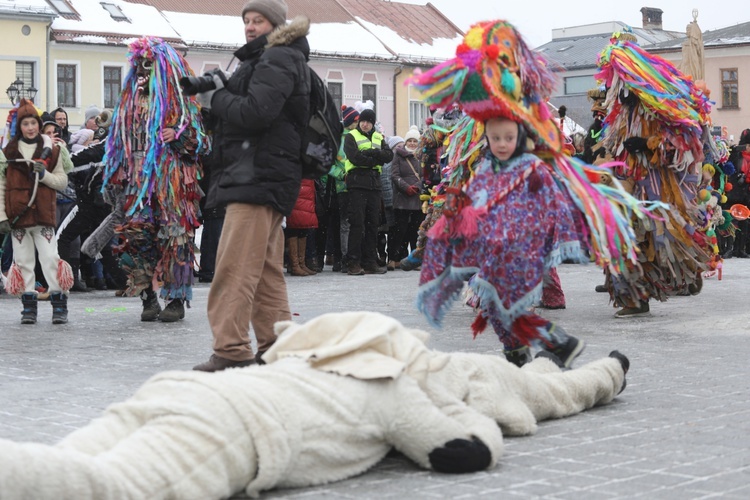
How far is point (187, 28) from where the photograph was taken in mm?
49406

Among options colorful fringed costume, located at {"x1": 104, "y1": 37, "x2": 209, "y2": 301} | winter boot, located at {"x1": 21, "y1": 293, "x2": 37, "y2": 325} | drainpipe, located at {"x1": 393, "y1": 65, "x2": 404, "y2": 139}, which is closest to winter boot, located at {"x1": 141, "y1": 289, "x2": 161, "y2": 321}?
colorful fringed costume, located at {"x1": 104, "y1": 37, "x2": 209, "y2": 301}

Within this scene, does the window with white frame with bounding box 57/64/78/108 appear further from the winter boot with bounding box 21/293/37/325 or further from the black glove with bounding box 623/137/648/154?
the black glove with bounding box 623/137/648/154

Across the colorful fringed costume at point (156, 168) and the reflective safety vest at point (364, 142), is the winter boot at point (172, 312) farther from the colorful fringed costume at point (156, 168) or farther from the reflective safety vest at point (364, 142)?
the reflective safety vest at point (364, 142)

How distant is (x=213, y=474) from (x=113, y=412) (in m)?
0.45

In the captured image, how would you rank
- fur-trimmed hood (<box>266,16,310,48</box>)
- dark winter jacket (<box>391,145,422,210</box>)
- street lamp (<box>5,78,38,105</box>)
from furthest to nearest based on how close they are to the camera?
street lamp (<box>5,78,38,105</box>), dark winter jacket (<box>391,145,422,210</box>), fur-trimmed hood (<box>266,16,310,48</box>)

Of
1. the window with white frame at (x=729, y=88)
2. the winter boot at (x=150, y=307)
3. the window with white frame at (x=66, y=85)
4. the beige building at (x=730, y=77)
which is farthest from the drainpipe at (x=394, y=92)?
the winter boot at (x=150, y=307)

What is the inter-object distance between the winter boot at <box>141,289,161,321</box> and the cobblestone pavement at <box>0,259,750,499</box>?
0.12m

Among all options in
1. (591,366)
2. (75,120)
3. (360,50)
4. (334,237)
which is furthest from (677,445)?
(360,50)

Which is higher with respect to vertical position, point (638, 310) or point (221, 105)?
point (221, 105)

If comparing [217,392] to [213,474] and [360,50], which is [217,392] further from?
[360,50]

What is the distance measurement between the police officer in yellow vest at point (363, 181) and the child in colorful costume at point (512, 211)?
973 centimetres

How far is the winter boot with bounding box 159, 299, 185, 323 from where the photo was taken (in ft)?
34.0

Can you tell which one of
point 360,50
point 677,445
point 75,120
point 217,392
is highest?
point 360,50

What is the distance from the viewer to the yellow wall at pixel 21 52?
46.2m
